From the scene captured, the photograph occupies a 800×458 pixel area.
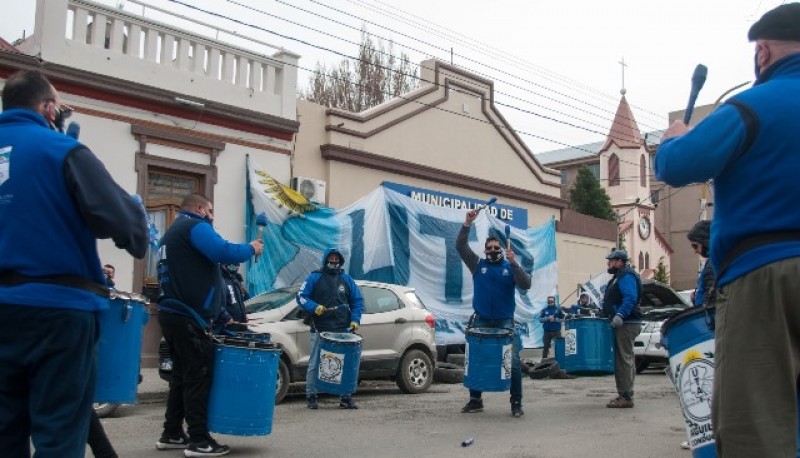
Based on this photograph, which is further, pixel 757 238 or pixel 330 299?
pixel 330 299

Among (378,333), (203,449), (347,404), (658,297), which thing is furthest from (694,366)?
(658,297)

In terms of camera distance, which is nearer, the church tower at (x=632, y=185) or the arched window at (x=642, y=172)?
the church tower at (x=632, y=185)

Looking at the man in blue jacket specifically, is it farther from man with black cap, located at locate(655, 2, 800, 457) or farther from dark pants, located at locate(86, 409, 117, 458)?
man with black cap, located at locate(655, 2, 800, 457)

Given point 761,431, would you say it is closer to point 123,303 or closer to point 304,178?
point 123,303

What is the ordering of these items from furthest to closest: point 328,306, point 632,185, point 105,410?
point 632,185
point 328,306
point 105,410

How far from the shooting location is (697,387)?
450cm

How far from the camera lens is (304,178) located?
17.6m

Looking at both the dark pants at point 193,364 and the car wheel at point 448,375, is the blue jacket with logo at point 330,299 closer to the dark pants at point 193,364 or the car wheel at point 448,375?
the dark pants at point 193,364

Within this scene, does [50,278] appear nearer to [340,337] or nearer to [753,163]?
[753,163]

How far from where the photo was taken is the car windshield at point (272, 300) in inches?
457

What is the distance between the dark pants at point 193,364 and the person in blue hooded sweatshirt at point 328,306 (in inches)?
156

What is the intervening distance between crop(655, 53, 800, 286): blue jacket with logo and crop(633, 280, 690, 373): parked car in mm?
12536

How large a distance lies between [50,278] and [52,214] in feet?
0.85

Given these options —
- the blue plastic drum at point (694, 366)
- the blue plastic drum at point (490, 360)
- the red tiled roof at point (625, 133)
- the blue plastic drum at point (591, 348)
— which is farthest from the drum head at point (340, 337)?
the red tiled roof at point (625, 133)
